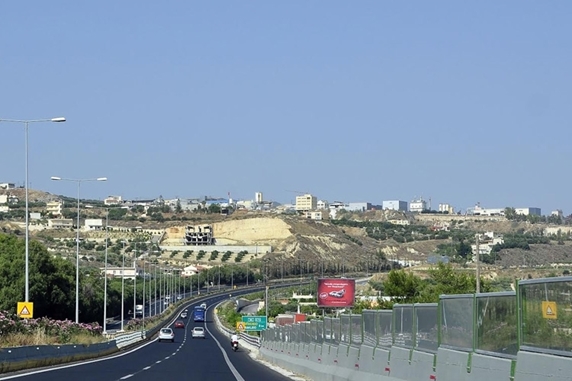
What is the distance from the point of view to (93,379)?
27719 mm

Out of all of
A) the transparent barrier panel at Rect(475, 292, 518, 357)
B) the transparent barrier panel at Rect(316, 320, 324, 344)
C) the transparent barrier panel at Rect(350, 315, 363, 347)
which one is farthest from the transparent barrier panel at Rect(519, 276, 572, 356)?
the transparent barrier panel at Rect(316, 320, 324, 344)

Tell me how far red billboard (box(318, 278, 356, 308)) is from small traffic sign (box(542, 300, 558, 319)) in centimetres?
8196

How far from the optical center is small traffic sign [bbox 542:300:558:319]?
1093cm

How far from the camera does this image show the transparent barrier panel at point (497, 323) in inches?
506

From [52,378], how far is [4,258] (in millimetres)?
59676

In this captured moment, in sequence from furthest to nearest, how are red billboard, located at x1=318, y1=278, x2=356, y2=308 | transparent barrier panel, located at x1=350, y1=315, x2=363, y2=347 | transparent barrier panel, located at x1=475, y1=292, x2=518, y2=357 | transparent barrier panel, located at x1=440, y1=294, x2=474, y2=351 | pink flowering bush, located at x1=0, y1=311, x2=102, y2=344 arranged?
red billboard, located at x1=318, y1=278, x2=356, y2=308 → pink flowering bush, located at x1=0, y1=311, x2=102, y2=344 → transparent barrier panel, located at x1=350, y1=315, x2=363, y2=347 → transparent barrier panel, located at x1=440, y1=294, x2=474, y2=351 → transparent barrier panel, located at x1=475, y1=292, x2=518, y2=357

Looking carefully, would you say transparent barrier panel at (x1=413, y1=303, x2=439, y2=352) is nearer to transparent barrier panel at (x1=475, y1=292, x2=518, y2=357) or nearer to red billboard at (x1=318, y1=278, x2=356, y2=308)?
transparent barrier panel at (x1=475, y1=292, x2=518, y2=357)

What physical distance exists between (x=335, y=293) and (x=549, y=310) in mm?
83237

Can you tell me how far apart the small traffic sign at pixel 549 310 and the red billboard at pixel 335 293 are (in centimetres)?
8196

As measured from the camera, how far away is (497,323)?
535 inches

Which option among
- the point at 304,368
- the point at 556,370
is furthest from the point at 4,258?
the point at 556,370

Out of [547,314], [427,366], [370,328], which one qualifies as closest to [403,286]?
[370,328]

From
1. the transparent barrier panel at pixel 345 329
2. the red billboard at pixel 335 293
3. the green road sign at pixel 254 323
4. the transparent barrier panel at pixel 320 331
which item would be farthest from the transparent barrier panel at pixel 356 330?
the red billboard at pixel 335 293

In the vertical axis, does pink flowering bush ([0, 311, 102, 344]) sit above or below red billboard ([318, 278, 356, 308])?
above
